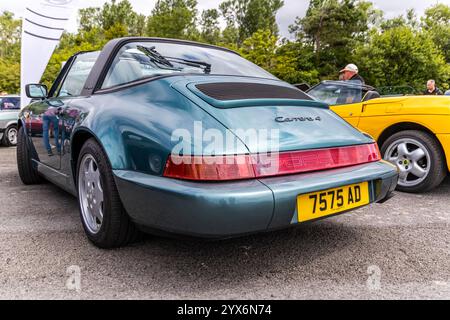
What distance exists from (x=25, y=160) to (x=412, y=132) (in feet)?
13.3

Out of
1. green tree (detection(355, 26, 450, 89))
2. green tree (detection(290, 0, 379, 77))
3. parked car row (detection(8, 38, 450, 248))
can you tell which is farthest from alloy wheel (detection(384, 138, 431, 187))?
green tree (detection(290, 0, 379, 77))

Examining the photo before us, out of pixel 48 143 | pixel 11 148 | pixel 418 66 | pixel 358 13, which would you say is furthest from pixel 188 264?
pixel 358 13

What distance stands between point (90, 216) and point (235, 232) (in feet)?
3.83

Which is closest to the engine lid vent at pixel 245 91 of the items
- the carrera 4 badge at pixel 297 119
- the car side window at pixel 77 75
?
the carrera 4 badge at pixel 297 119

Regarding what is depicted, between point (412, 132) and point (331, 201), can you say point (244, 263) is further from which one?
point (412, 132)

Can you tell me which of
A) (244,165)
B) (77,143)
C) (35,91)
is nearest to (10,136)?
(35,91)

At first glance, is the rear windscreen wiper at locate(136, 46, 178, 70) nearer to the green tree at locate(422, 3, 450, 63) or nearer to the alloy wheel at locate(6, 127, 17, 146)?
the alloy wheel at locate(6, 127, 17, 146)

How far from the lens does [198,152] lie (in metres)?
1.77

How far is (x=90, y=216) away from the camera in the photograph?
246cm

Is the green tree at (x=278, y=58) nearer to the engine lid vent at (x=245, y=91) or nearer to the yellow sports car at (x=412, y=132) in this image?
the yellow sports car at (x=412, y=132)

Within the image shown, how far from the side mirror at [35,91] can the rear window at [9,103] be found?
670 cm

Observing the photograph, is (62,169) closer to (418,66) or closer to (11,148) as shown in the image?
(11,148)

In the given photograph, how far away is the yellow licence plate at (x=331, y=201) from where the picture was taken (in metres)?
1.85

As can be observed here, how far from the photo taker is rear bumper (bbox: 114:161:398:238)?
167 cm
